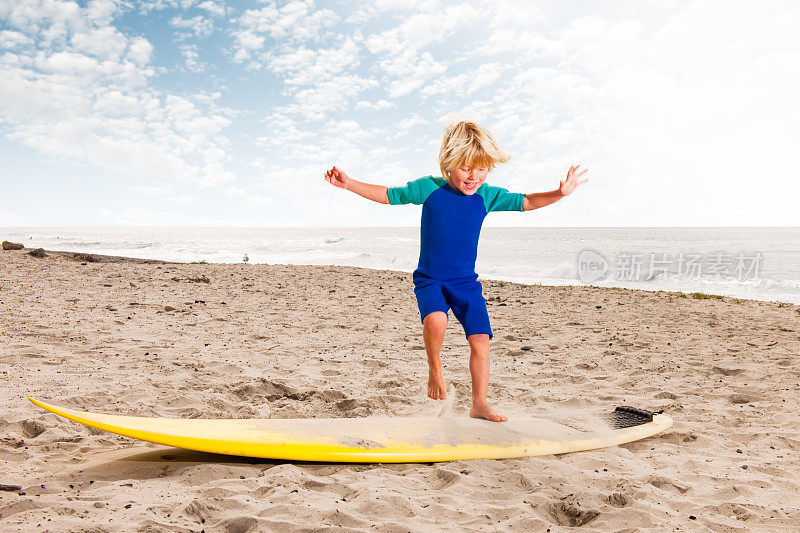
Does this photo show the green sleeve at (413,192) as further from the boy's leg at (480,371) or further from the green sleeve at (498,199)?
the boy's leg at (480,371)

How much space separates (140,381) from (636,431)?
4255mm

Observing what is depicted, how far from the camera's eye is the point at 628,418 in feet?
13.1

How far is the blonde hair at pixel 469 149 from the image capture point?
2.91m

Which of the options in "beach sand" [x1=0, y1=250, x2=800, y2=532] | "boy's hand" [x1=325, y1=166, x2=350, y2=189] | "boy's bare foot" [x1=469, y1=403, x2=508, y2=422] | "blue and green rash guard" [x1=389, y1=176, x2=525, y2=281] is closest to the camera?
"beach sand" [x1=0, y1=250, x2=800, y2=532]

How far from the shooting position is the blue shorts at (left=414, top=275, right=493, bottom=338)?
305 cm

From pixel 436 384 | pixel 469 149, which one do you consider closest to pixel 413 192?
pixel 469 149

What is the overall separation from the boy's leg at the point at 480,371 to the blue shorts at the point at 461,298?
6cm

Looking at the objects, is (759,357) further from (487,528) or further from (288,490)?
(288,490)

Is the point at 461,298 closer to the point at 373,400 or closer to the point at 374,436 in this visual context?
the point at 374,436

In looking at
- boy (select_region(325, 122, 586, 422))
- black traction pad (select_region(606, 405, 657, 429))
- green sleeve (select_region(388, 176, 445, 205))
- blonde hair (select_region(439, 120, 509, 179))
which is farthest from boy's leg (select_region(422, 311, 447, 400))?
black traction pad (select_region(606, 405, 657, 429))

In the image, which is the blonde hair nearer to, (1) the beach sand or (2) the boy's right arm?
(2) the boy's right arm

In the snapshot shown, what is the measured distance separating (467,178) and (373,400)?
2.42 meters

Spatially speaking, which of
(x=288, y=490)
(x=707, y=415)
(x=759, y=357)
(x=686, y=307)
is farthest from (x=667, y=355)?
(x=288, y=490)

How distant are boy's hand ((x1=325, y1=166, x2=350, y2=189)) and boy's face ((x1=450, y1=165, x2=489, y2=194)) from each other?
0.63 meters
